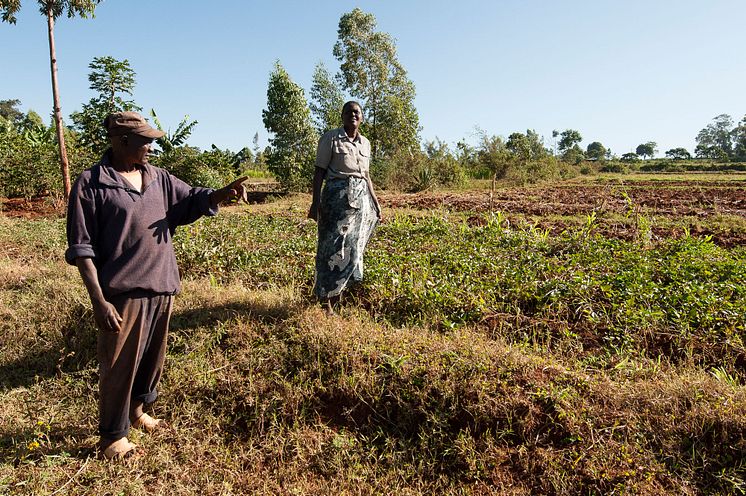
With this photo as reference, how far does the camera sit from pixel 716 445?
2328mm

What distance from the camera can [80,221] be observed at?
214 centimetres

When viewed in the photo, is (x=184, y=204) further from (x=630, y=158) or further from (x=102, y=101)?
(x=630, y=158)

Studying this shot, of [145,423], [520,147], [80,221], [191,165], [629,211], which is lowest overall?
[145,423]

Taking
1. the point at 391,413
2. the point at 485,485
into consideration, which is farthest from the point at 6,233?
the point at 485,485

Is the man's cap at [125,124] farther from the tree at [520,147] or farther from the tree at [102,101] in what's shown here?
the tree at [520,147]

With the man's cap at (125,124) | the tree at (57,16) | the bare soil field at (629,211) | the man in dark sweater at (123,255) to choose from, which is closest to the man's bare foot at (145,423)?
the man in dark sweater at (123,255)

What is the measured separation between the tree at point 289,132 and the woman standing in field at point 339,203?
1121 centimetres

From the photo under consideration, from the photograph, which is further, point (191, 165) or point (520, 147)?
point (520, 147)

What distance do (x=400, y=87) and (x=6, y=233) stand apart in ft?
52.4

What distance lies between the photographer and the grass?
7.77 feet

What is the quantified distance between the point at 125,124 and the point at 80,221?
52cm

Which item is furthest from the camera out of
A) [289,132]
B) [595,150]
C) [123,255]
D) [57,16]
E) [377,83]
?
[595,150]

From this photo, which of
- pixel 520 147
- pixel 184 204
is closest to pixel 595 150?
pixel 520 147

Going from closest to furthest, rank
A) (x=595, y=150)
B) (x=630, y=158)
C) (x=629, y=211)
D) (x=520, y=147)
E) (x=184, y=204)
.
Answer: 1. (x=184, y=204)
2. (x=629, y=211)
3. (x=520, y=147)
4. (x=630, y=158)
5. (x=595, y=150)
